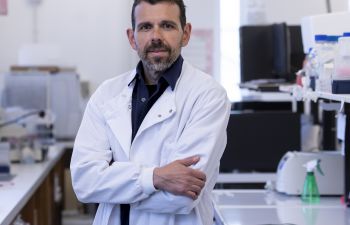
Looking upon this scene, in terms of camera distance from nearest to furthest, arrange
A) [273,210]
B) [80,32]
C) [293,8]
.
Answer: [273,210], [80,32], [293,8]

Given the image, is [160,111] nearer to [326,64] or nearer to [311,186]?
[326,64]

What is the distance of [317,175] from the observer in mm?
2996

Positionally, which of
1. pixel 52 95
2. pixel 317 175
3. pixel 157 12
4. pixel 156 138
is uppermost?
pixel 157 12

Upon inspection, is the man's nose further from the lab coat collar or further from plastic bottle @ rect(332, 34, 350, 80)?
plastic bottle @ rect(332, 34, 350, 80)

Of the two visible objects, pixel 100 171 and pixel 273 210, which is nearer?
pixel 100 171

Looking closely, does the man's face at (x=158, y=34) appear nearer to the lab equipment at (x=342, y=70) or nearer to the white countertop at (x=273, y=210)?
the lab equipment at (x=342, y=70)

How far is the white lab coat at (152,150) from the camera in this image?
1.76 meters

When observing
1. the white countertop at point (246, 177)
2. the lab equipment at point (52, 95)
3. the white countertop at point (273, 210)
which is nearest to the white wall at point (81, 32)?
the lab equipment at point (52, 95)

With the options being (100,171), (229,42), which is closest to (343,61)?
(100,171)

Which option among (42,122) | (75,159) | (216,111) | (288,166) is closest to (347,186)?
(288,166)

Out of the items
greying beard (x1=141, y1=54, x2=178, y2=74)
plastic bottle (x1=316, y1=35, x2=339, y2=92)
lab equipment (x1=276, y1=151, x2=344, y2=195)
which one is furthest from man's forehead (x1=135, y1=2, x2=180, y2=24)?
lab equipment (x1=276, y1=151, x2=344, y2=195)

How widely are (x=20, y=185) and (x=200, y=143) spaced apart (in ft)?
5.52

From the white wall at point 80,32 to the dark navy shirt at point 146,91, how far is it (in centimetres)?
408

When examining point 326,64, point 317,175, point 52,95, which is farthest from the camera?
point 52,95
